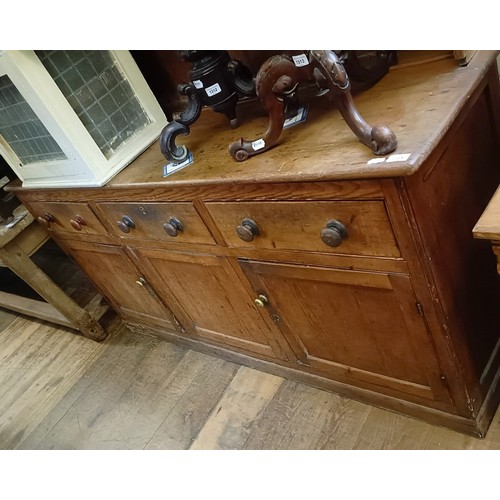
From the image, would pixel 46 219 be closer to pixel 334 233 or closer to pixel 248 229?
pixel 248 229

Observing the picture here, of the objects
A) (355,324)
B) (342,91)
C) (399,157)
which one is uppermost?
(342,91)

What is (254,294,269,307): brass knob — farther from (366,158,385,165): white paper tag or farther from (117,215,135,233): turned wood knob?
(366,158,385,165): white paper tag

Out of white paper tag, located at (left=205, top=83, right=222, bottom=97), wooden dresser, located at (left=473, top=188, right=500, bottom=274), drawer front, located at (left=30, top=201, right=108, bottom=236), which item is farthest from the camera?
drawer front, located at (left=30, top=201, right=108, bottom=236)

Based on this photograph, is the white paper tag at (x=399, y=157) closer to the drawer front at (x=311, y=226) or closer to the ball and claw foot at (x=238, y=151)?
the drawer front at (x=311, y=226)

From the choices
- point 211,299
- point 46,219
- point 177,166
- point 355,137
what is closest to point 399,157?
point 355,137

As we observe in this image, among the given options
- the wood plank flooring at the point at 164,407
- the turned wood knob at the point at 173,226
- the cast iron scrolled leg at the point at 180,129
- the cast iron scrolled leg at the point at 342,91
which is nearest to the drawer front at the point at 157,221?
the turned wood knob at the point at 173,226

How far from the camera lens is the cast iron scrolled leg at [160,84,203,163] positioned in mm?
1179

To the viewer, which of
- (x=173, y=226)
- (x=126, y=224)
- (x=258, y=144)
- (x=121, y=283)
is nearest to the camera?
(x=258, y=144)

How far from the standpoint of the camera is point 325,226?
3.07ft

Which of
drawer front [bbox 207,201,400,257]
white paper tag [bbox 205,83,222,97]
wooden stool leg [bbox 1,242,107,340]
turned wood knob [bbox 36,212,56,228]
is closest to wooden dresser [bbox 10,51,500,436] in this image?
drawer front [bbox 207,201,400,257]

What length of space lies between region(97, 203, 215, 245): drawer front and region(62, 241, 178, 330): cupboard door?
0.17 meters

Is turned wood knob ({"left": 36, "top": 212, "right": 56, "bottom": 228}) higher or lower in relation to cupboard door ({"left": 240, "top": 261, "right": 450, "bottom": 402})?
higher

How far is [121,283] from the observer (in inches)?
72.1

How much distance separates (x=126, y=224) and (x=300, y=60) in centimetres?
78
